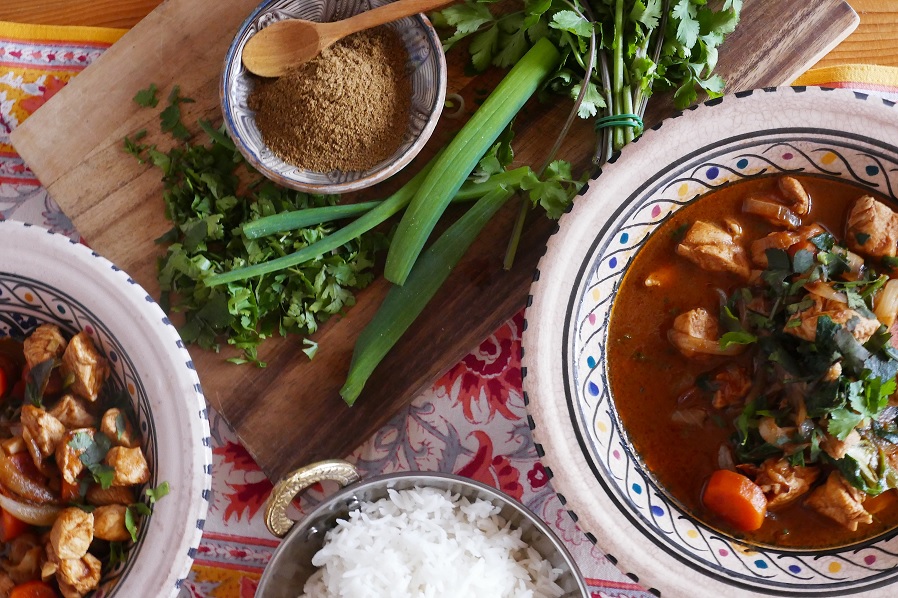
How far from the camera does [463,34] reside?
2420 mm

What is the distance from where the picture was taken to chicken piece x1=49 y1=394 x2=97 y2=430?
7.41ft

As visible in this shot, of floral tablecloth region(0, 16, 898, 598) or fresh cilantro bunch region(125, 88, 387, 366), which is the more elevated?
fresh cilantro bunch region(125, 88, 387, 366)

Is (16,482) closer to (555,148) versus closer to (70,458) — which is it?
(70,458)

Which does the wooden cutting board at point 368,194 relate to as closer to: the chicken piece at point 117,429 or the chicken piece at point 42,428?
the chicken piece at point 117,429

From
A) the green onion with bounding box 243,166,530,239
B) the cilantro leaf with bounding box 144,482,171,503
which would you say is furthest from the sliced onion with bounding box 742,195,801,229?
the cilantro leaf with bounding box 144,482,171,503

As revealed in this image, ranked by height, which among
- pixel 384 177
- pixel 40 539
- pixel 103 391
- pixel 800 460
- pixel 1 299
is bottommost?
pixel 40 539

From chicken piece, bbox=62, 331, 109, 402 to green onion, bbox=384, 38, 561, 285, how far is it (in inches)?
36.3

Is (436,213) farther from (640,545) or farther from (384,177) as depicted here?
(640,545)

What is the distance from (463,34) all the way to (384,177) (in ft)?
1.73

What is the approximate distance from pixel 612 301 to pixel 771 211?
21.1 inches

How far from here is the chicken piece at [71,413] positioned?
7.41ft

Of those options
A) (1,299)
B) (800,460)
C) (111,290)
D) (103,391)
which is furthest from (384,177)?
(800,460)

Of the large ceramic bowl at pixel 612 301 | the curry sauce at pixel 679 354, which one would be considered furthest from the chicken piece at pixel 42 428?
the curry sauce at pixel 679 354

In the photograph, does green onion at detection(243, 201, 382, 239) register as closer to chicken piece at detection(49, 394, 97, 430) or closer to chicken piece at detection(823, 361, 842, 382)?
chicken piece at detection(49, 394, 97, 430)
